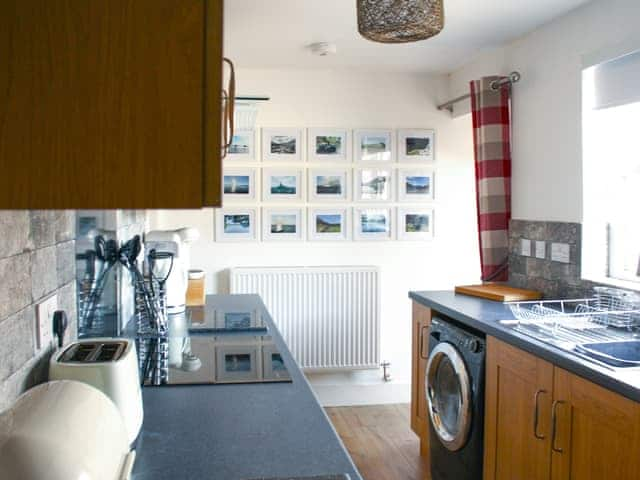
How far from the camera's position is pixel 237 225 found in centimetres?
431

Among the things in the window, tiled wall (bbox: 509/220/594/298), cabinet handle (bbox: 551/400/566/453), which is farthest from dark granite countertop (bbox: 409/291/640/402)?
the window

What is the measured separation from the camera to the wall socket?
4.67ft

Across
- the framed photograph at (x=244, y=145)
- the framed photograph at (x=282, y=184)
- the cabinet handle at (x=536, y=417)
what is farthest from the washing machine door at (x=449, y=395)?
the framed photograph at (x=244, y=145)

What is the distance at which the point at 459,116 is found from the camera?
4.41m

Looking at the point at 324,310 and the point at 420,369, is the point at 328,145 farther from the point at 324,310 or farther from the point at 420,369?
the point at 420,369

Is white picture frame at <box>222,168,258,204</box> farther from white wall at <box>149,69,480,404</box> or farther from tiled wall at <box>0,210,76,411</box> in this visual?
tiled wall at <box>0,210,76,411</box>

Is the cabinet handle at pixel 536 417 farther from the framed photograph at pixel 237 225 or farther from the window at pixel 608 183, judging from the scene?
the framed photograph at pixel 237 225

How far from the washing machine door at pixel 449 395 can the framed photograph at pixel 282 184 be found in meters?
1.64

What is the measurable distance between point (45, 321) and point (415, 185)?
3.30 meters

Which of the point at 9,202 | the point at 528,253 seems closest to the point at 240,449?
the point at 9,202

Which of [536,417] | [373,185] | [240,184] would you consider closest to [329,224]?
[373,185]

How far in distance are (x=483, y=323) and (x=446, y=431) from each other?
674 millimetres

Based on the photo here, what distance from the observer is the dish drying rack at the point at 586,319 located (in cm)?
237

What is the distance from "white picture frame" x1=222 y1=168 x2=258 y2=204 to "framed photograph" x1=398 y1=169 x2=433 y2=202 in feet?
3.29
